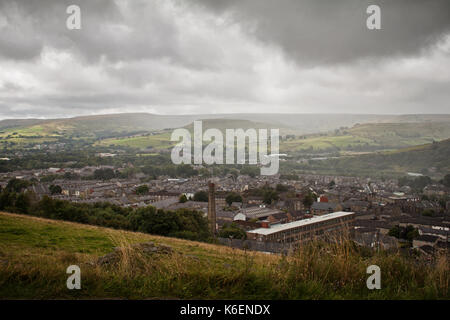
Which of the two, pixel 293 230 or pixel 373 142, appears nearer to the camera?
pixel 293 230

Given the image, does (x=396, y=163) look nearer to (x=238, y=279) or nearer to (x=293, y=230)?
(x=293, y=230)

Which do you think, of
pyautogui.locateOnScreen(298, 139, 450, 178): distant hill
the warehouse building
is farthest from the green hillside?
the warehouse building

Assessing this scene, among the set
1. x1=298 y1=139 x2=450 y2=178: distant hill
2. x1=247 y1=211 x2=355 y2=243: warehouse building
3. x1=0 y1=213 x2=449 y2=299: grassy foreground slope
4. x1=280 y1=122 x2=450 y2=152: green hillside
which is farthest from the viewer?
x1=280 y1=122 x2=450 y2=152: green hillside

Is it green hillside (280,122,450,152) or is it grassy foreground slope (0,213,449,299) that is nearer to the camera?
grassy foreground slope (0,213,449,299)

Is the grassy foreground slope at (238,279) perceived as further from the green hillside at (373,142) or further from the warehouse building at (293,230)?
the green hillside at (373,142)

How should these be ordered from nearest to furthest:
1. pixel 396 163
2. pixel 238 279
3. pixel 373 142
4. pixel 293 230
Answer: pixel 238 279, pixel 293 230, pixel 396 163, pixel 373 142

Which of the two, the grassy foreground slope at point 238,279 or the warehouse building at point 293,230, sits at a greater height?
the grassy foreground slope at point 238,279

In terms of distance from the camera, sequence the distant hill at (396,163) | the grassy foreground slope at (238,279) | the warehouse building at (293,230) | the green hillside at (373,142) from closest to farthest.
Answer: the grassy foreground slope at (238,279)
the warehouse building at (293,230)
the distant hill at (396,163)
the green hillside at (373,142)

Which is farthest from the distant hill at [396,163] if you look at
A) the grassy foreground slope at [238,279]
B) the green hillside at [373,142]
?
the grassy foreground slope at [238,279]

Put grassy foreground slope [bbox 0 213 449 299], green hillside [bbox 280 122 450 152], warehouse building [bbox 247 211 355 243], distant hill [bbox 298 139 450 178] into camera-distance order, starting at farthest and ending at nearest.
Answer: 1. green hillside [bbox 280 122 450 152]
2. distant hill [bbox 298 139 450 178]
3. warehouse building [bbox 247 211 355 243]
4. grassy foreground slope [bbox 0 213 449 299]

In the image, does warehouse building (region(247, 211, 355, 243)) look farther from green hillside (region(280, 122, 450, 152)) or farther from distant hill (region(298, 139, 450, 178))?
green hillside (region(280, 122, 450, 152))

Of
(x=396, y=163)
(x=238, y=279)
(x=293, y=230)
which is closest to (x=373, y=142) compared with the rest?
(x=396, y=163)

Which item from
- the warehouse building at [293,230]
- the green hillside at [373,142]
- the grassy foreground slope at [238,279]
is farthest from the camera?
the green hillside at [373,142]
